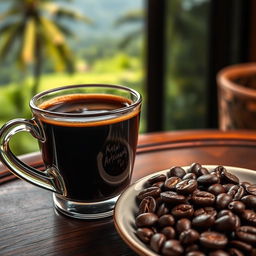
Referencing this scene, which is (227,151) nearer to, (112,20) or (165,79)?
(165,79)

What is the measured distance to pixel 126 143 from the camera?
711mm

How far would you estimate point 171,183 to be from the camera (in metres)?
0.67

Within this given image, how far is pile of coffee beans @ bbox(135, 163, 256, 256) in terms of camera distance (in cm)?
55

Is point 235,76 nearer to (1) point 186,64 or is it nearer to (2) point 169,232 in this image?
(1) point 186,64

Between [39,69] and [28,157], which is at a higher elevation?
[28,157]

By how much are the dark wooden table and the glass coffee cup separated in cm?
3

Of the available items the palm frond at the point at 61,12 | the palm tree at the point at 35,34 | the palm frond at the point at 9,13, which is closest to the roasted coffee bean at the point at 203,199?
the palm frond at the point at 61,12

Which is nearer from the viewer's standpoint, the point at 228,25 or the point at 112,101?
the point at 112,101

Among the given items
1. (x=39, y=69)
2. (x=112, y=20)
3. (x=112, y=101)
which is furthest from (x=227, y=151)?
(x=39, y=69)

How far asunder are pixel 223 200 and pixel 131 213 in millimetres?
132

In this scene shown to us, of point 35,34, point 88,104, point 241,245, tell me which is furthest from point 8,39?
point 241,245

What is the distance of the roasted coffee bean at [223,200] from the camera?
0.61 metres

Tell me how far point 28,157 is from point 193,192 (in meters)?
0.41

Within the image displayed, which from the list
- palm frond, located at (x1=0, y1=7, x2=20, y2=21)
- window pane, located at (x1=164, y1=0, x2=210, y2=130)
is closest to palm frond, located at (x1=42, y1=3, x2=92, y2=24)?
palm frond, located at (x1=0, y1=7, x2=20, y2=21)
